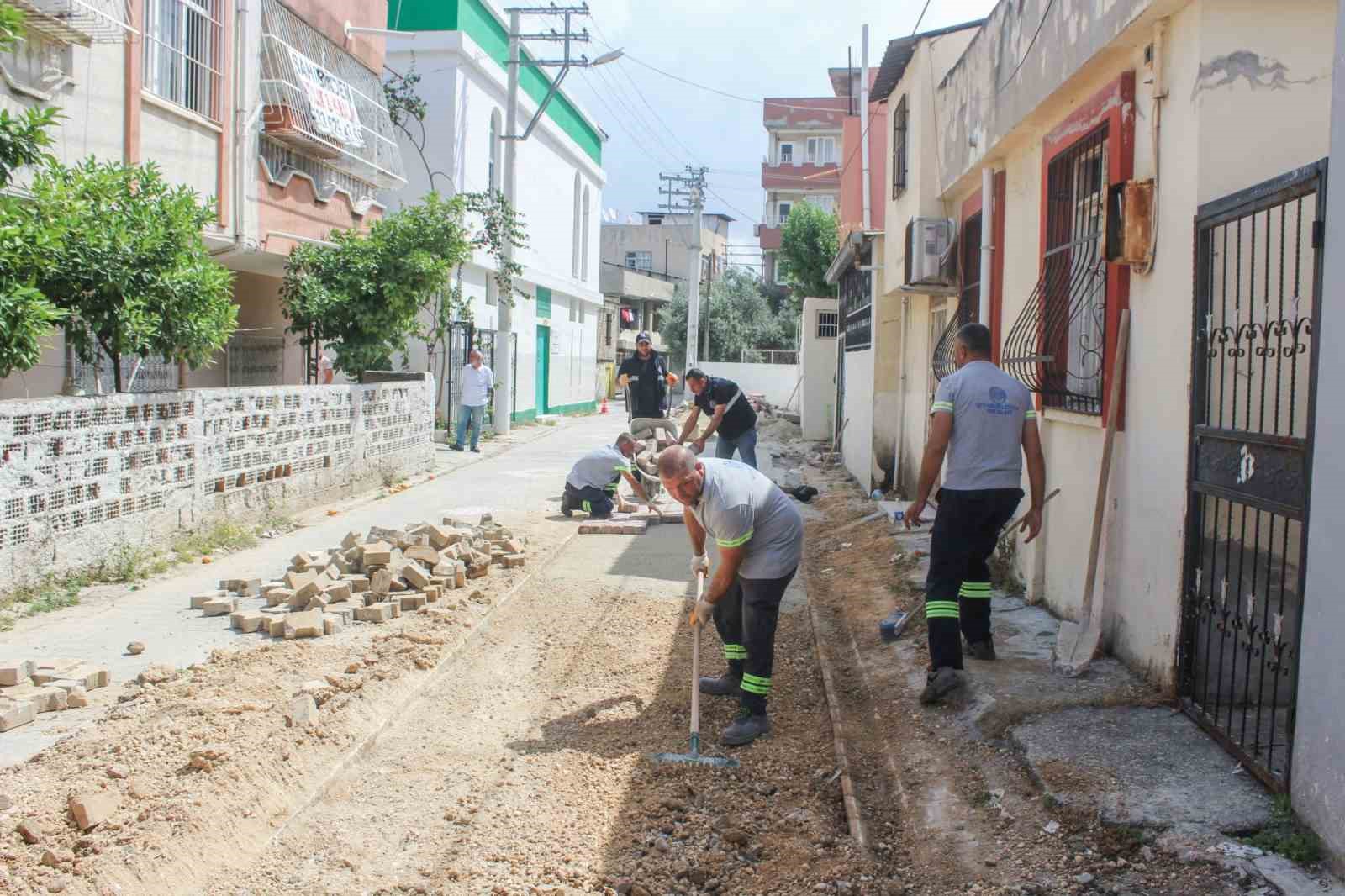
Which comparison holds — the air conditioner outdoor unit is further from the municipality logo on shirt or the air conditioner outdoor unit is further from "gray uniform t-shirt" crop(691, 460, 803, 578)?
"gray uniform t-shirt" crop(691, 460, 803, 578)

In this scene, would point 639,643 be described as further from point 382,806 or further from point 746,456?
point 746,456

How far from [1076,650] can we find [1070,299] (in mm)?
2202

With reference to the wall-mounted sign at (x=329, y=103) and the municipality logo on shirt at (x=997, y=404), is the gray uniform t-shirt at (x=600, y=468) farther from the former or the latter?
the municipality logo on shirt at (x=997, y=404)

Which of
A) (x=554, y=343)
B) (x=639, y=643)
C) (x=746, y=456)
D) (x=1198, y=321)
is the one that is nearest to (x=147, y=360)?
(x=746, y=456)

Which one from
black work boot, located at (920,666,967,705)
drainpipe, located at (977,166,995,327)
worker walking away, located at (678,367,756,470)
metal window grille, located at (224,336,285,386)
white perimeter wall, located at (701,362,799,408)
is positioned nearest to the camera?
black work boot, located at (920,666,967,705)

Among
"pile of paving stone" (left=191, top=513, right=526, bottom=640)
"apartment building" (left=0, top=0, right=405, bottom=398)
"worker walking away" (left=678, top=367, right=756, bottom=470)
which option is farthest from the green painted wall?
"pile of paving stone" (left=191, top=513, right=526, bottom=640)

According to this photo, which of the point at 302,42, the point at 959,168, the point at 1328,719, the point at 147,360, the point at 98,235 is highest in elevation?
the point at 302,42

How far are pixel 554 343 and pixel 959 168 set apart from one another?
Result: 24.1m

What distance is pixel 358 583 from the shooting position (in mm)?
8547

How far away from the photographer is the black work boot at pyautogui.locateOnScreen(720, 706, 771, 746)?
562 cm

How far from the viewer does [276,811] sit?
15.4 feet

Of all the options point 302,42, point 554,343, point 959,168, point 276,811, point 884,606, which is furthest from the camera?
point 554,343

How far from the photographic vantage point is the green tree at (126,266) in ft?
28.5

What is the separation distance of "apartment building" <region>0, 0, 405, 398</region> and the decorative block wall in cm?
52
